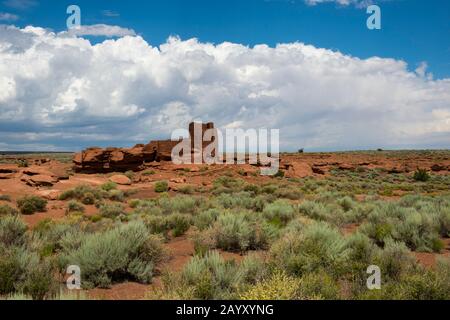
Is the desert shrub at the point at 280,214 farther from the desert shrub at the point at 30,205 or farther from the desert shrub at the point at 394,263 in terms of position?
the desert shrub at the point at 30,205

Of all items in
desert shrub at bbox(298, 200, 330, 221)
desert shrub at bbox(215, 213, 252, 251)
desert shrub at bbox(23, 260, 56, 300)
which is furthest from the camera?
desert shrub at bbox(298, 200, 330, 221)

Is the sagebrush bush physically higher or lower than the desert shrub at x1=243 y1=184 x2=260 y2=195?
higher

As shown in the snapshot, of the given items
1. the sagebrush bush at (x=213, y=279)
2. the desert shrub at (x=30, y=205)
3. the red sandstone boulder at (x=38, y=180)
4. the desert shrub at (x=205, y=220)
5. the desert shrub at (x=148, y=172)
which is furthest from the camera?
the desert shrub at (x=148, y=172)

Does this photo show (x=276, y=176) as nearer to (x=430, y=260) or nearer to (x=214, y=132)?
(x=214, y=132)

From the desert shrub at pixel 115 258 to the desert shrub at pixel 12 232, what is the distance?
225cm

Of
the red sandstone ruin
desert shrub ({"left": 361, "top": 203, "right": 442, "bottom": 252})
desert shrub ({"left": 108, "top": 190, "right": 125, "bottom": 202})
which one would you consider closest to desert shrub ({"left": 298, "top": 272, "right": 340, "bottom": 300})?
desert shrub ({"left": 361, "top": 203, "right": 442, "bottom": 252})

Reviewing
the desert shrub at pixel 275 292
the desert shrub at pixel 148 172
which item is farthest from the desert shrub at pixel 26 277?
the desert shrub at pixel 148 172

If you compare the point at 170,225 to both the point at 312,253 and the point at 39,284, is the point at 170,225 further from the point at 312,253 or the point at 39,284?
the point at 39,284

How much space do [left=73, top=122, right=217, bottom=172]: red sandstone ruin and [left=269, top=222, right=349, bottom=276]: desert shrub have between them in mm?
36021

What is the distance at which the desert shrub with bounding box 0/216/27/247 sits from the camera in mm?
8430

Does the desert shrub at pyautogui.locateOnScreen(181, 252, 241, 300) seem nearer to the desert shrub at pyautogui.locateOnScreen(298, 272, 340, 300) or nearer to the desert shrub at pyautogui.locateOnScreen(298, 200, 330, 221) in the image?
the desert shrub at pyautogui.locateOnScreen(298, 272, 340, 300)

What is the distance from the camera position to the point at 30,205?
667 inches

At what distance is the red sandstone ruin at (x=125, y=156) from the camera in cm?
4203
